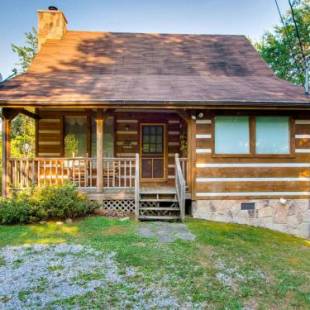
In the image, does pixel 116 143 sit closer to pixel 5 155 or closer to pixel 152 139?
pixel 152 139

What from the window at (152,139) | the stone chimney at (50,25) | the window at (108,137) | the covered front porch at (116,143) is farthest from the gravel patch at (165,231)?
the stone chimney at (50,25)

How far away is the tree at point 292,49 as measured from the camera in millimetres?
17297

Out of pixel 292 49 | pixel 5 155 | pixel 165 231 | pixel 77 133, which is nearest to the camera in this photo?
pixel 165 231

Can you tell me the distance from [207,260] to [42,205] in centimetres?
400

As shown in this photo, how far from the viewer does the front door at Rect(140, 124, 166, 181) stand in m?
9.36

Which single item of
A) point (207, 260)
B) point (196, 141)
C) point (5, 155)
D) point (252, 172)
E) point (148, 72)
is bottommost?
point (207, 260)

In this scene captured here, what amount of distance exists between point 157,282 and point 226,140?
4.67m

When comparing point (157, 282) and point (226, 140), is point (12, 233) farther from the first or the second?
point (226, 140)

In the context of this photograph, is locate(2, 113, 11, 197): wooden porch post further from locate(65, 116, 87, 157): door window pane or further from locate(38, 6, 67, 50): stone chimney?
locate(38, 6, 67, 50): stone chimney

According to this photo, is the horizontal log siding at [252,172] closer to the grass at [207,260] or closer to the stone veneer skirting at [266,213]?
the stone veneer skirting at [266,213]

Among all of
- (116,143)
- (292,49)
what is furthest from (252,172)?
(292,49)

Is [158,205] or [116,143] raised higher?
[116,143]

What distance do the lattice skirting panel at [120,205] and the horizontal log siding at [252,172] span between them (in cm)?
179

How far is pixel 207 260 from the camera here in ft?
14.9
